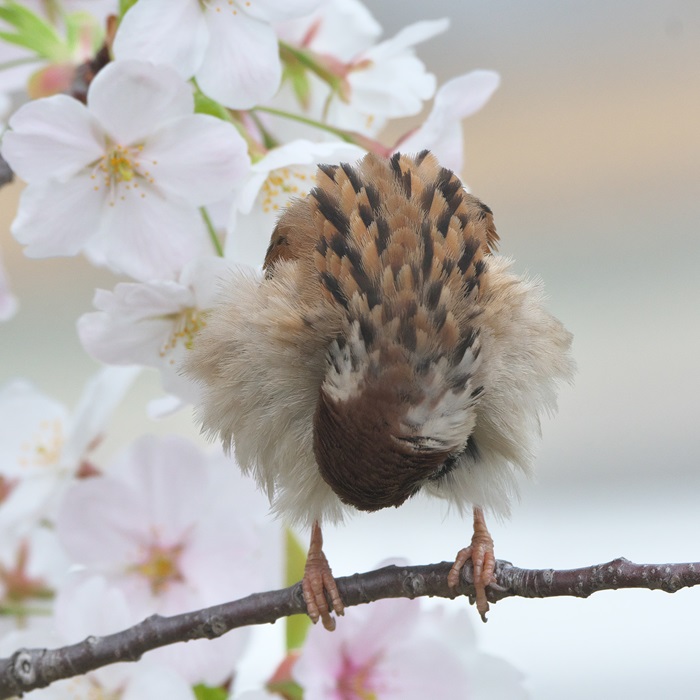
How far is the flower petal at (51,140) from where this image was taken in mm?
707

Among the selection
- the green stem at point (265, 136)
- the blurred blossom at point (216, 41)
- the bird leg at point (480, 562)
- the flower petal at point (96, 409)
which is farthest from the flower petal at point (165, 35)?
the bird leg at point (480, 562)

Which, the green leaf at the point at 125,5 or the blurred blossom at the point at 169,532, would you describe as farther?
the blurred blossom at the point at 169,532

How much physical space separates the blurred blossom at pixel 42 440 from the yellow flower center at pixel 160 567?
82mm

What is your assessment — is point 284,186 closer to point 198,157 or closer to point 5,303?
point 198,157

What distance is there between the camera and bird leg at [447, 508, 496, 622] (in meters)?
0.71

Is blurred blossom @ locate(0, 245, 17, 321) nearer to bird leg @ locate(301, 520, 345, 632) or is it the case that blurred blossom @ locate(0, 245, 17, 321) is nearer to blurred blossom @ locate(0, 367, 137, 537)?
blurred blossom @ locate(0, 367, 137, 537)

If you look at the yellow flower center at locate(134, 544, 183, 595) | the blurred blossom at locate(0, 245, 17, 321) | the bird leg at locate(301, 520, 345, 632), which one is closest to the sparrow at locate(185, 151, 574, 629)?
the bird leg at locate(301, 520, 345, 632)

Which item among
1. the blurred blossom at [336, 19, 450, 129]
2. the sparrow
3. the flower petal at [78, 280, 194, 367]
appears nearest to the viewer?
the sparrow

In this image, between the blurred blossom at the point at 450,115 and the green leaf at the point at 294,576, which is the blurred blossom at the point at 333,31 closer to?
the blurred blossom at the point at 450,115

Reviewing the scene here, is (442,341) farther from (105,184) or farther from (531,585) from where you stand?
(105,184)

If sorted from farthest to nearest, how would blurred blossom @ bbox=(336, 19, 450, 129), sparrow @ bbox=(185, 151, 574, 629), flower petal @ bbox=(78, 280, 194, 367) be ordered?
→ blurred blossom @ bbox=(336, 19, 450, 129)
flower petal @ bbox=(78, 280, 194, 367)
sparrow @ bbox=(185, 151, 574, 629)

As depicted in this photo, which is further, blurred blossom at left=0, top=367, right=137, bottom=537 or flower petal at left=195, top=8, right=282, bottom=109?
blurred blossom at left=0, top=367, right=137, bottom=537

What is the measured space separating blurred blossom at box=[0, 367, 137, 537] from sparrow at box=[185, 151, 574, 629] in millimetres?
101

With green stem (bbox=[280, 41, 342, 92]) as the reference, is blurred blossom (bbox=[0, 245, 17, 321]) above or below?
below
